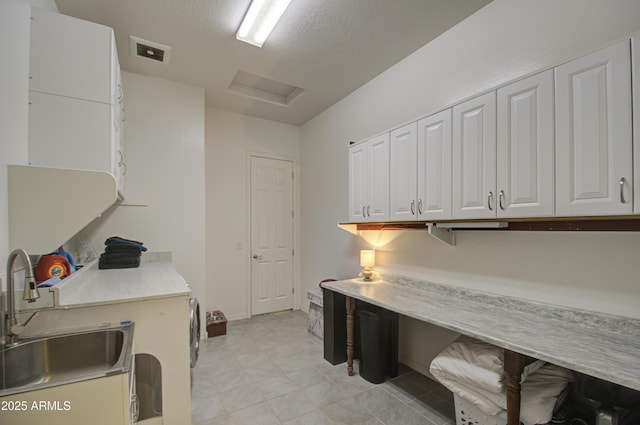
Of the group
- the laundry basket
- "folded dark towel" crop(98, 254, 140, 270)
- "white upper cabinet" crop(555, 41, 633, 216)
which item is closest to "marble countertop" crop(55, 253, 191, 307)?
"folded dark towel" crop(98, 254, 140, 270)

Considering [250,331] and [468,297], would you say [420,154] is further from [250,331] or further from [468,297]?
[250,331]

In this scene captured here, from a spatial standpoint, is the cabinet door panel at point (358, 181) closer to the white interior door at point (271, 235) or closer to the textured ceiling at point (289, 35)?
the textured ceiling at point (289, 35)

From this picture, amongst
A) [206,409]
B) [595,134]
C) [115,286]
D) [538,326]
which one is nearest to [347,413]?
[206,409]

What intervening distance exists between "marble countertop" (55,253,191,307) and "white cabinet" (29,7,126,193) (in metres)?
0.74

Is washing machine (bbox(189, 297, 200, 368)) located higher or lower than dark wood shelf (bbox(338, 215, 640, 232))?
lower

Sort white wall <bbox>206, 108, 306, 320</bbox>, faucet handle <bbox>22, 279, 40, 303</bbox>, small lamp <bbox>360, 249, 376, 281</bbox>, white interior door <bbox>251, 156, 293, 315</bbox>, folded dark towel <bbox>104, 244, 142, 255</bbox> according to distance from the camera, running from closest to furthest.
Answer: faucet handle <bbox>22, 279, 40, 303</bbox> → folded dark towel <bbox>104, 244, 142, 255</bbox> → small lamp <bbox>360, 249, 376, 281</bbox> → white wall <bbox>206, 108, 306, 320</bbox> → white interior door <bbox>251, 156, 293, 315</bbox>

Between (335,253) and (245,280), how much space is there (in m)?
1.38

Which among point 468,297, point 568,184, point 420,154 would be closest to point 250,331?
point 468,297

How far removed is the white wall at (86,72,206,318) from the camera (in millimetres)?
2900

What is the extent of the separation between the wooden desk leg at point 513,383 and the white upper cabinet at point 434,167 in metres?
0.86

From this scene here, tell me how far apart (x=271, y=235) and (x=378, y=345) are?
2332 mm

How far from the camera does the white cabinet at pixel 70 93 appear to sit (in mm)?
1668

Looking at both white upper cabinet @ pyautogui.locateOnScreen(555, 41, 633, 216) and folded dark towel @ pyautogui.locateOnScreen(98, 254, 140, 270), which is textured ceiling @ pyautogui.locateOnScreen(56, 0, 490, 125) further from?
folded dark towel @ pyautogui.locateOnScreen(98, 254, 140, 270)

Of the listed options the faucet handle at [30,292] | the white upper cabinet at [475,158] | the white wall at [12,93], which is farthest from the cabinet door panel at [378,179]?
the white wall at [12,93]
